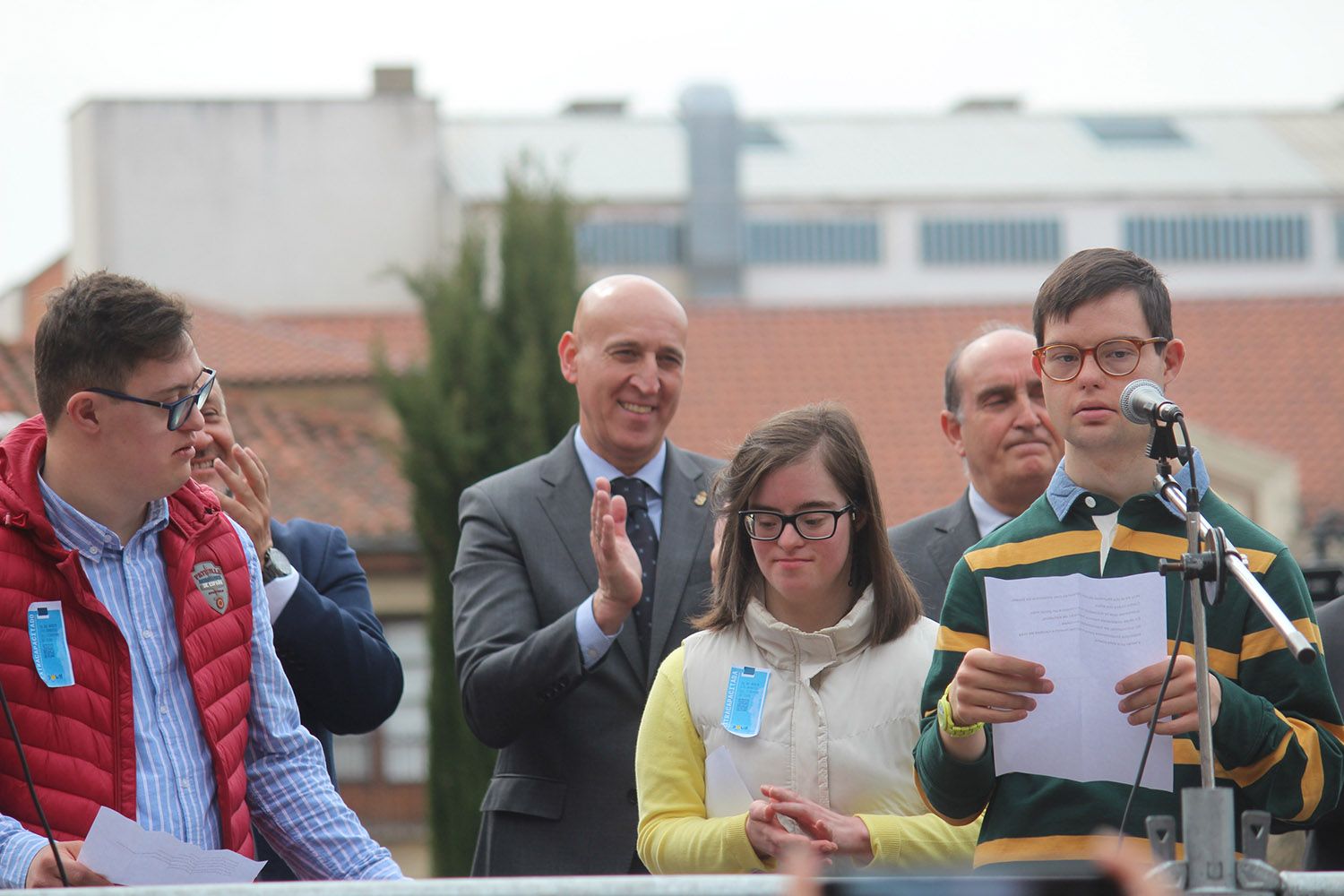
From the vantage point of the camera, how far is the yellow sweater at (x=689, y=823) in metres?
3.70

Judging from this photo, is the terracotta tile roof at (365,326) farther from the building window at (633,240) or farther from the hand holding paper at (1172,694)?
the hand holding paper at (1172,694)

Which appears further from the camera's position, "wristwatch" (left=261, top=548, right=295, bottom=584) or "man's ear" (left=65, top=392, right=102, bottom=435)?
"wristwatch" (left=261, top=548, right=295, bottom=584)

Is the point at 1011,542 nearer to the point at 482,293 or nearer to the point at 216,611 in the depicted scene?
the point at 216,611

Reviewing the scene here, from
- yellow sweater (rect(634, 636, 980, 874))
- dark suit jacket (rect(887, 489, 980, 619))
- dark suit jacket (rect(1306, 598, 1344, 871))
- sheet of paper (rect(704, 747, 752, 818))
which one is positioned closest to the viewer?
yellow sweater (rect(634, 636, 980, 874))

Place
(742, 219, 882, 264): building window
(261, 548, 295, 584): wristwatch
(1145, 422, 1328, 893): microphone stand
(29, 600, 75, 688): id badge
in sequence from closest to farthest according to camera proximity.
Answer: (1145, 422, 1328, 893): microphone stand
(29, 600, 75, 688): id badge
(261, 548, 295, 584): wristwatch
(742, 219, 882, 264): building window

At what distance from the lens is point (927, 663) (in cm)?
395

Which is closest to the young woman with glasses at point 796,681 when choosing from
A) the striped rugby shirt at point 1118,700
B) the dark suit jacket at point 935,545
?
the striped rugby shirt at point 1118,700

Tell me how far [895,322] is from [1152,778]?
2830cm

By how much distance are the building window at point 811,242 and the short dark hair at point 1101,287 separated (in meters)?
43.8

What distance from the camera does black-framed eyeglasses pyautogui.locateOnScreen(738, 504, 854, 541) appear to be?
3.92 metres

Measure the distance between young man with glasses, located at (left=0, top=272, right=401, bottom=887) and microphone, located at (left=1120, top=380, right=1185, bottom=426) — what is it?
166cm

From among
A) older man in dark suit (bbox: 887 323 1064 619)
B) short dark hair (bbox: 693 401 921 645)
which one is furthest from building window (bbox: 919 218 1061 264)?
short dark hair (bbox: 693 401 921 645)

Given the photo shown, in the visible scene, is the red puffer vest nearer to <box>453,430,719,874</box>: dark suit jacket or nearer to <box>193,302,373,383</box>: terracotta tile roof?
<box>453,430,719,874</box>: dark suit jacket

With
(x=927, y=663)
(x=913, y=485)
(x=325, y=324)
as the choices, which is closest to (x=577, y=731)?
(x=927, y=663)
